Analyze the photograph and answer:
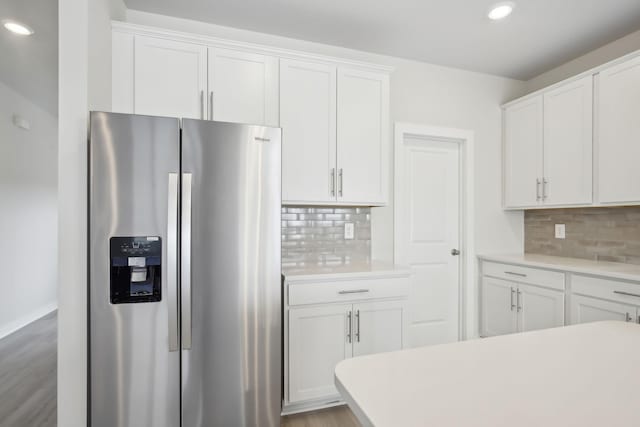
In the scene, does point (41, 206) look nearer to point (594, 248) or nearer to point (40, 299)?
point (40, 299)

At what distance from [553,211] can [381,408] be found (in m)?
3.27

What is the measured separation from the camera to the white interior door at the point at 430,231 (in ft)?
9.88

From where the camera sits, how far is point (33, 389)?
250cm

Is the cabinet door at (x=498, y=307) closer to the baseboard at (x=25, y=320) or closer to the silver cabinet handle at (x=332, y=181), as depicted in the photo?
the silver cabinet handle at (x=332, y=181)

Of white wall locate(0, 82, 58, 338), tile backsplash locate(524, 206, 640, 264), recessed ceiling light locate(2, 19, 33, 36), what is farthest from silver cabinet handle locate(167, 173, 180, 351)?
white wall locate(0, 82, 58, 338)

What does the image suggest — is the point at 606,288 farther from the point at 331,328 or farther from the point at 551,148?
the point at 331,328

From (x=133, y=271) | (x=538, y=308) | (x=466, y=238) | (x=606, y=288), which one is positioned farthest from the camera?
(x=466, y=238)

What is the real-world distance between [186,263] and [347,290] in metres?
1.07

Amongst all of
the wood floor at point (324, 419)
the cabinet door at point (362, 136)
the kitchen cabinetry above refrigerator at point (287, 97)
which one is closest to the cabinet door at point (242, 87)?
the kitchen cabinetry above refrigerator at point (287, 97)

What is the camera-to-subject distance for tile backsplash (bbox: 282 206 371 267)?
8.52 ft

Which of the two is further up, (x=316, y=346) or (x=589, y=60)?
(x=589, y=60)

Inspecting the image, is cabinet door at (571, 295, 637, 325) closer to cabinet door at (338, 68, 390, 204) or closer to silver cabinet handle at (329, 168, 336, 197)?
cabinet door at (338, 68, 390, 204)

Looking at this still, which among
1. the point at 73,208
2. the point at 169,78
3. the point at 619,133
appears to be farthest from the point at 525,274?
the point at 73,208

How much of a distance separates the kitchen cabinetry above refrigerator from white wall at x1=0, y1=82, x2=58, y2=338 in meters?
2.78
